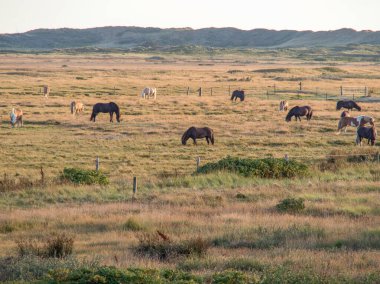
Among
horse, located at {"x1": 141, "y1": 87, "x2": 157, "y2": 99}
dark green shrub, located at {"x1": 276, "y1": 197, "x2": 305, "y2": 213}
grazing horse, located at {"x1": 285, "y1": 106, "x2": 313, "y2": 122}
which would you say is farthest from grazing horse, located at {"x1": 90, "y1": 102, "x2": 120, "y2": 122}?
dark green shrub, located at {"x1": 276, "y1": 197, "x2": 305, "y2": 213}

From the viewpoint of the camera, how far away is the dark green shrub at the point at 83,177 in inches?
819

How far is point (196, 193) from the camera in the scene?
63.7 feet

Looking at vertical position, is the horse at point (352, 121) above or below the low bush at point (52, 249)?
below

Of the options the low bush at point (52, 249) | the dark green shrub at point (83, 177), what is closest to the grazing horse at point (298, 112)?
the dark green shrub at point (83, 177)

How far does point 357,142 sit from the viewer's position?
99.9 ft

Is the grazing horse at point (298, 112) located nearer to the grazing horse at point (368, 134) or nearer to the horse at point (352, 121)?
the horse at point (352, 121)

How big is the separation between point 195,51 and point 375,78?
381 feet

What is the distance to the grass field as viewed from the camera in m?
12.2

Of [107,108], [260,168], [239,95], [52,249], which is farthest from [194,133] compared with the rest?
[239,95]

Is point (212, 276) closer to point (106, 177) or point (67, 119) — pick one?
point (106, 177)

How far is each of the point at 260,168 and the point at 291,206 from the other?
19.8ft

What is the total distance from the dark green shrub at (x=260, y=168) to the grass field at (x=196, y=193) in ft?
1.64

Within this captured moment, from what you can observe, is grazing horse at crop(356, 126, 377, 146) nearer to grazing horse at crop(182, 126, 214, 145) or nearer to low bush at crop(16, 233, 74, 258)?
grazing horse at crop(182, 126, 214, 145)

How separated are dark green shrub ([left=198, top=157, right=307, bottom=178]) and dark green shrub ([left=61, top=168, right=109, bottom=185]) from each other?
3.50 m
